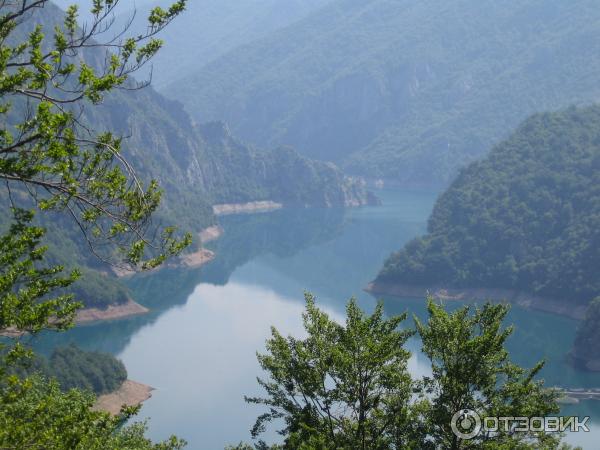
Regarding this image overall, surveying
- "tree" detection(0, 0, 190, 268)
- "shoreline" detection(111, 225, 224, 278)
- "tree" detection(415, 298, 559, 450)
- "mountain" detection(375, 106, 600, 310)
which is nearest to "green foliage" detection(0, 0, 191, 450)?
"tree" detection(0, 0, 190, 268)

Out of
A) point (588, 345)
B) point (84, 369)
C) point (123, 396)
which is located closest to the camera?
point (123, 396)

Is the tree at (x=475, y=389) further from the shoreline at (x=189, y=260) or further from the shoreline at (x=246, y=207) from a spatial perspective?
the shoreline at (x=246, y=207)

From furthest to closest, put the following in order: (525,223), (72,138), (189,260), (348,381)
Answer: (189,260)
(525,223)
(348,381)
(72,138)

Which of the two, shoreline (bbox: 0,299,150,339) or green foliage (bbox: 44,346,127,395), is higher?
shoreline (bbox: 0,299,150,339)

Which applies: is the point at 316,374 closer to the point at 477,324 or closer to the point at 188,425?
the point at 477,324

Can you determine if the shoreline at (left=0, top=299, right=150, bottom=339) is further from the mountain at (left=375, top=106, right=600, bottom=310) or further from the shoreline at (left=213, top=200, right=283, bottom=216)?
the shoreline at (left=213, top=200, right=283, bottom=216)

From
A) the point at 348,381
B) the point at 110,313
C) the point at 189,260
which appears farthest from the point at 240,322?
the point at 348,381

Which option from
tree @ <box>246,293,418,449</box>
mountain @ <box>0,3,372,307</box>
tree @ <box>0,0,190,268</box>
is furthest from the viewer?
Result: mountain @ <box>0,3,372,307</box>

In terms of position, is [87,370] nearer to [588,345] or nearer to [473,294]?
[588,345]
